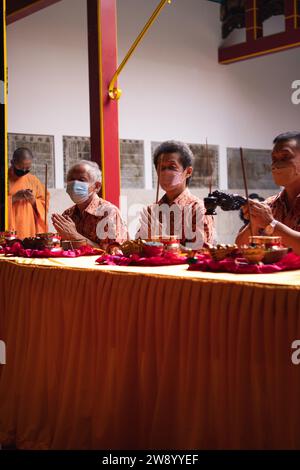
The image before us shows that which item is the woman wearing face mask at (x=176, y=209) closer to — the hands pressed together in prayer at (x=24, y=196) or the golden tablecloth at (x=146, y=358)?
the golden tablecloth at (x=146, y=358)

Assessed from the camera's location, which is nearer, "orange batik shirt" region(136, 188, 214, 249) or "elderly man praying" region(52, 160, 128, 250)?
"orange batik shirt" region(136, 188, 214, 249)

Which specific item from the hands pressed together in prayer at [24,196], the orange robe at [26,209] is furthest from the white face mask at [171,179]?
the hands pressed together in prayer at [24,196]

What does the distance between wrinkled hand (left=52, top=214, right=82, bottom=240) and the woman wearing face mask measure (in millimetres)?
426

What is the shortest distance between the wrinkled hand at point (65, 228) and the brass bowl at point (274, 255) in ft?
5.62

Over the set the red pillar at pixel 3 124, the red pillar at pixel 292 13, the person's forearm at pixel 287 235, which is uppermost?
the red pillar at pixel 292 13

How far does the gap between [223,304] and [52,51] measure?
6.33 metres

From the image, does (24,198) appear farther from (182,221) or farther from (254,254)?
(254,254)

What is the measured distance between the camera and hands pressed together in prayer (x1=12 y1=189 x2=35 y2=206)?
24.7 ft

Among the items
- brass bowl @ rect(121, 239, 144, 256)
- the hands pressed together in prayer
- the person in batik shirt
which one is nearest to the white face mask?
the person in batik shirt

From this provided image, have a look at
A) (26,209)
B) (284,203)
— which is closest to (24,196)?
(26,209)

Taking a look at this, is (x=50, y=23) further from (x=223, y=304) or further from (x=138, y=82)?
(x=223, y=304)

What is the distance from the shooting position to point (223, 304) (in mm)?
2201

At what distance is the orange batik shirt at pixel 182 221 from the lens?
3.78 metres

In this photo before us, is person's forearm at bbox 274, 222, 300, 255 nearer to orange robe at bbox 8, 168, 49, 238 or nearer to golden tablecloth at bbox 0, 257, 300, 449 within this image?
golden tablecloth at bbox 0, 257, 300, 449
